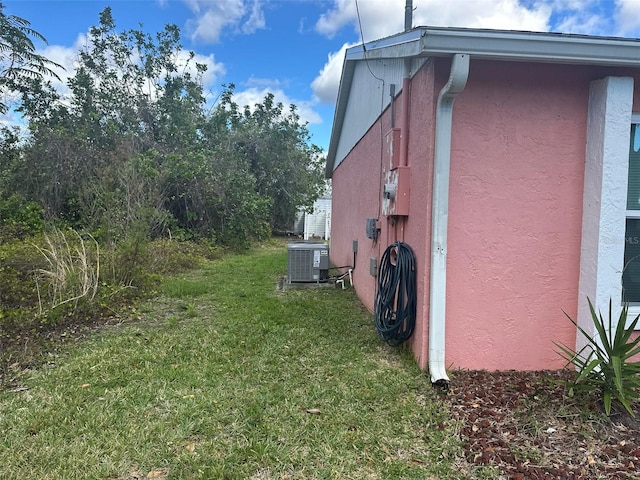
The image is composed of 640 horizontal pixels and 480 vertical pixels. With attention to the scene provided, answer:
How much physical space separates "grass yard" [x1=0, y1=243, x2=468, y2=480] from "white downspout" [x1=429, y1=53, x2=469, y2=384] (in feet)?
0.75

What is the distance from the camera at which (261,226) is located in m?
15.7


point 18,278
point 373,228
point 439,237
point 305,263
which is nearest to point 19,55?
point 18,278

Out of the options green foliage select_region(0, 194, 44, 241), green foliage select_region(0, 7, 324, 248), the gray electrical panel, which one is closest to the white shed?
green foliage select_region(0, 7, 324, 248)

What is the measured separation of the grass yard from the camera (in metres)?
2.24

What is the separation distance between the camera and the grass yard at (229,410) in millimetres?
2242

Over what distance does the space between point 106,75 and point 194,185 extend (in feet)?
19.5

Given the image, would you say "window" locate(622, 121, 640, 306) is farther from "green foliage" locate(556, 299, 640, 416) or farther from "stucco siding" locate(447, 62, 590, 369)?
"green foliage" locate(556, 299, 640, 416)

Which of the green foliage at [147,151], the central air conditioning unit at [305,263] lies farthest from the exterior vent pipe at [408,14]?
the green foliage at [147,151]

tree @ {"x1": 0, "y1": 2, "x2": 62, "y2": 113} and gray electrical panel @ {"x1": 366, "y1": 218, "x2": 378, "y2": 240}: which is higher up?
tree @ {"x1": 0, "y1": 2, "x2": 62, "y2": 113}

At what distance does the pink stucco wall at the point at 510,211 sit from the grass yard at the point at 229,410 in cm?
75

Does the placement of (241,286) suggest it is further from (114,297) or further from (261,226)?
(261,226)

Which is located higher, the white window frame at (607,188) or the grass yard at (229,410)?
the white window frame at (607,188)

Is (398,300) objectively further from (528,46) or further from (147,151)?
(147,151)

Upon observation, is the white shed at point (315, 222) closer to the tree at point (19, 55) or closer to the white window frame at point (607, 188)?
the tree at point (19, 55)
